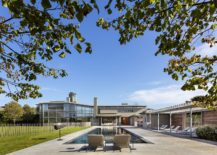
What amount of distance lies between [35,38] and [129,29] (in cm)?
301

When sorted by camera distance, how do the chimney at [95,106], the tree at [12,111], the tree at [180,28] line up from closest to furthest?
the tree at [180,28], the tree at [12,111], the chimney at [95,106]

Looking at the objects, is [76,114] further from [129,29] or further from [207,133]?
[129,29]

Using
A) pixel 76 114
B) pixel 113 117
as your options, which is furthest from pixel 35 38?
pixel 113 117

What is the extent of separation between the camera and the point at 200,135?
778 inches

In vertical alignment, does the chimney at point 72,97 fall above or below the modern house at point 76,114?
above

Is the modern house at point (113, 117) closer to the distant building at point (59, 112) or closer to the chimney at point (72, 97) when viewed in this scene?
the distant building at point (59, 112)

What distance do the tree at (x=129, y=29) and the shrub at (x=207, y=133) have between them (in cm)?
1179

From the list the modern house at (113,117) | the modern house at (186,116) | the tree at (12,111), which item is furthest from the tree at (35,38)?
the modern house at (113,117)

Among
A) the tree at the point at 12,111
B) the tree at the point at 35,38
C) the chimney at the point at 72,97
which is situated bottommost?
the tree at the point at 12,111

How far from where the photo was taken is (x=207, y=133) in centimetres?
1839

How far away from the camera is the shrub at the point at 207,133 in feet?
57.4

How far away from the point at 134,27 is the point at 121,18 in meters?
0.41

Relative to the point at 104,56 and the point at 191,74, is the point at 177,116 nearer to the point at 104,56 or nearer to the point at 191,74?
the point at 104,56

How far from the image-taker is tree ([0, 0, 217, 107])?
3.50 metres
